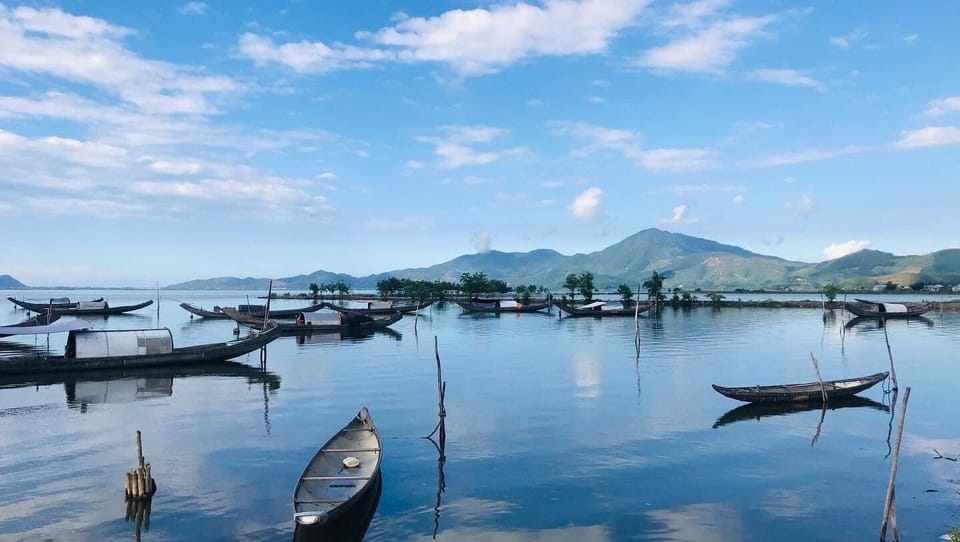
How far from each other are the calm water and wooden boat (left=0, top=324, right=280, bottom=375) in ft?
7.22

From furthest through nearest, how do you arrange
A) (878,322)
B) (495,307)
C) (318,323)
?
(495,307) → (878,322) → (318,323)

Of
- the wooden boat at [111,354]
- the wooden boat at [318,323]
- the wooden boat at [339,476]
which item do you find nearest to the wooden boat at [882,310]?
the wooden boat at [318,323]

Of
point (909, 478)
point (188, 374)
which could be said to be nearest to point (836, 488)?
point (909, 478)

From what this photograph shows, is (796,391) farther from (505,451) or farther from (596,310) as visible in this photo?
(596,310)

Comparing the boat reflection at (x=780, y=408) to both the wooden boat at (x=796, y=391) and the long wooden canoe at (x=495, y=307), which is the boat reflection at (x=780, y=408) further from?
the long wooden canoe at (x=495, y=307)

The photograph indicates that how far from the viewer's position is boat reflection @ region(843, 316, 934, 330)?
79.1m

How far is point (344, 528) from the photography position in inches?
617

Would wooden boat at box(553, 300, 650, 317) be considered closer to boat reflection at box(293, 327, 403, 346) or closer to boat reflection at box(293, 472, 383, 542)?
boat reflection at box(293, 327, 403, 346)

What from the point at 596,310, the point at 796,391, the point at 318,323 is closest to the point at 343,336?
the point at 318,323

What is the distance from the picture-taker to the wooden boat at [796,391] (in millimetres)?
30078

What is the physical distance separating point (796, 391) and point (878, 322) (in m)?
67.4

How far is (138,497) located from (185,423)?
10.0 metres

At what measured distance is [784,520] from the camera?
1684cm

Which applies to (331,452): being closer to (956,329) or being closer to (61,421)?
(61,421)
